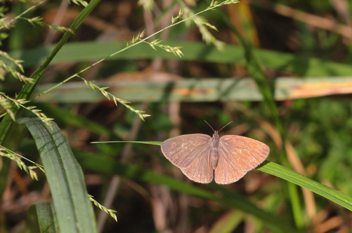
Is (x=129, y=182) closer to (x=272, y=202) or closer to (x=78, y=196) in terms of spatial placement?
(x=272, y=202)

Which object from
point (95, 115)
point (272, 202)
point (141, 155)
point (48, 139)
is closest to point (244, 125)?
point (272, 202)

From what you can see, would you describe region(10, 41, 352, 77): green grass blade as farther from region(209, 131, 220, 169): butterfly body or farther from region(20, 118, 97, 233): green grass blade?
region(20, 118, 97, 233): green grass blade

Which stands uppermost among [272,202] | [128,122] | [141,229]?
[128,122]

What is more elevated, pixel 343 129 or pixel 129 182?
pixel 343 129

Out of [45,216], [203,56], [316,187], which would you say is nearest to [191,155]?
[316,187]

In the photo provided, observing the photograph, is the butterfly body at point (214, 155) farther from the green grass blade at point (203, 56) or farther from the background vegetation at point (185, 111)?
the green grass blade at point (203, 56)

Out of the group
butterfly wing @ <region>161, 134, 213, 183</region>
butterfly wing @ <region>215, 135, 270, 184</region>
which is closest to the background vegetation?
butterfly wing @ <region>215, 135, 270, 184</region>
